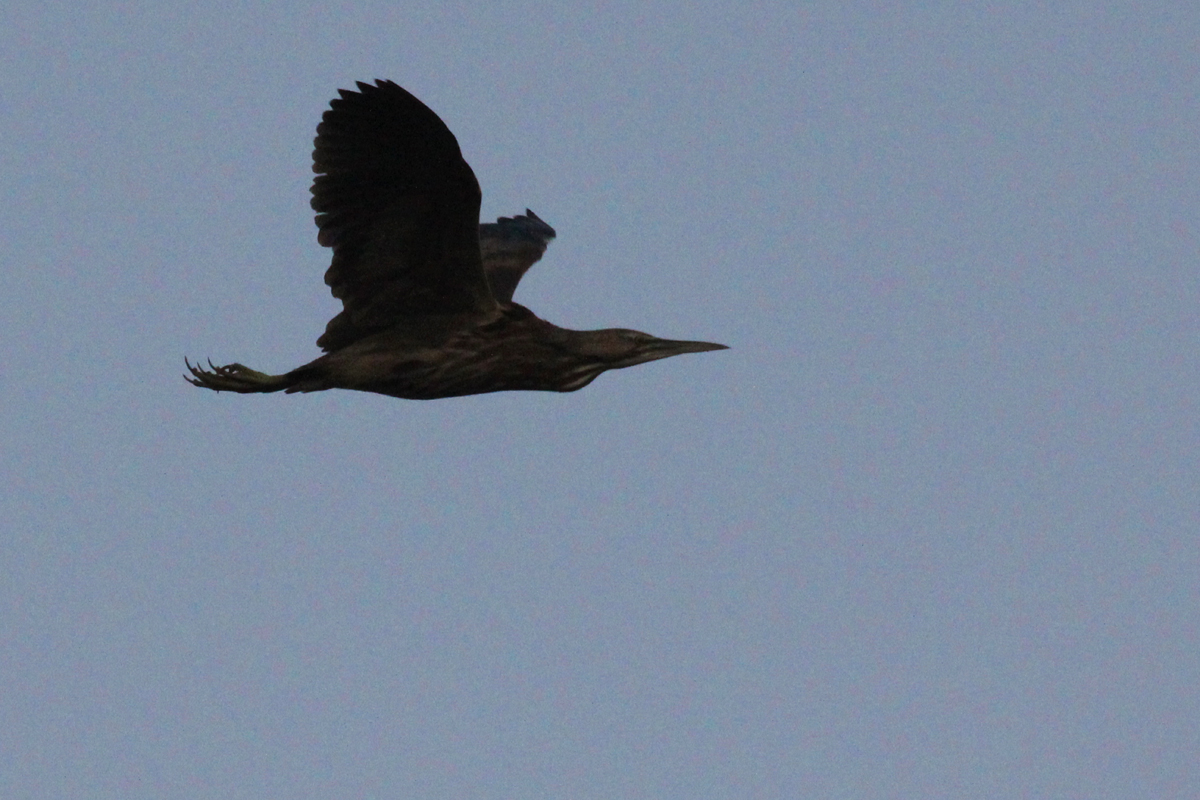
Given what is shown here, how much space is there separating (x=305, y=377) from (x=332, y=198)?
48.7 inches

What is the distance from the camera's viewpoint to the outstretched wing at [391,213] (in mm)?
10758

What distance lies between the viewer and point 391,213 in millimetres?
11094

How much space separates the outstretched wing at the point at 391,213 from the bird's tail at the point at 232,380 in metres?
0.45

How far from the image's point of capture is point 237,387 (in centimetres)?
1169

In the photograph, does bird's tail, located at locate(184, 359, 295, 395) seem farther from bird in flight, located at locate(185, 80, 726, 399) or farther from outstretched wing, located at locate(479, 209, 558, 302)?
outstretched wing, located at locate(479, 209, 558, 302)

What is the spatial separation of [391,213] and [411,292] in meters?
0.57

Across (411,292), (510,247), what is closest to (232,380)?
(411,292)

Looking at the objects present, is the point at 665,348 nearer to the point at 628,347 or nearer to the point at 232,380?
the point at 628,347

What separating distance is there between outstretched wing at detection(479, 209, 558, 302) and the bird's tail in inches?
95.6

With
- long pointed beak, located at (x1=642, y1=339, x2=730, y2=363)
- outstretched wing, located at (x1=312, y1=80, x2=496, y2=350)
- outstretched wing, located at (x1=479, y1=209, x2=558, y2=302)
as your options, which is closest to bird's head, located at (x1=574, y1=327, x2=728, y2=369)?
long pointed beak, located at (x1=642, y1=339, x2=730, y2=363)

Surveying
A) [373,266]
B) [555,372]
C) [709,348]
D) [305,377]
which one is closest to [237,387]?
[305,377]

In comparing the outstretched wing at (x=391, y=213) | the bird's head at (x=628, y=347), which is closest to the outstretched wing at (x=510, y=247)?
the bird's head at (x=628, y=347)

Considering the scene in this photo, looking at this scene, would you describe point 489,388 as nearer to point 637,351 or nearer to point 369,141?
point 637,351

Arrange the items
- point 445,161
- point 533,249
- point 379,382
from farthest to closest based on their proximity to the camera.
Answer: point 533,249
point 379,382
point 445,161
